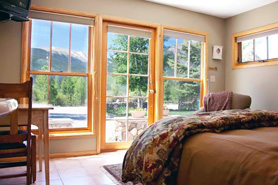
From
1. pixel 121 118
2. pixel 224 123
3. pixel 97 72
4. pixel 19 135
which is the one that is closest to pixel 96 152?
pixel 121 118

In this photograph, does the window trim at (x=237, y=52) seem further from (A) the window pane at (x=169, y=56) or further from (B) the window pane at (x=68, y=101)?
(B) the window pane at (x=68, y=101)

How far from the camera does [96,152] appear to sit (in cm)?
339

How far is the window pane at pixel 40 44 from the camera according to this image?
3.15 meters

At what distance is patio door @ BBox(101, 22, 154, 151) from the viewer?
362cm

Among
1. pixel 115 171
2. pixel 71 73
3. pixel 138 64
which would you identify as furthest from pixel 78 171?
pixel 138 64

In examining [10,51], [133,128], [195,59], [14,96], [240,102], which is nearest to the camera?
[14,96]

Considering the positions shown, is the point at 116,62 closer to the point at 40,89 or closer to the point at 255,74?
the point at 40,89

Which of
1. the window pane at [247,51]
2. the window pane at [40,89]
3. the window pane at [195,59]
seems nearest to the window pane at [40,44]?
the window pane at [40,89]

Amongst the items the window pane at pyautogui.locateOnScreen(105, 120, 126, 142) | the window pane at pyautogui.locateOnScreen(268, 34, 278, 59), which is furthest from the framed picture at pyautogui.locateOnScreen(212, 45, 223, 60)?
the window pane at pyautogui.locateOnScreen(105, 120, 126, 142)

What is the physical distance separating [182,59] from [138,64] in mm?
904

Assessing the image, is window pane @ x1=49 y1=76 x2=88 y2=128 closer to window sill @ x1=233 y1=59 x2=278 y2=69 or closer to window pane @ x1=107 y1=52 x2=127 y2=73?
window pane @ x1=107 y1=52 x2=127 y2=73

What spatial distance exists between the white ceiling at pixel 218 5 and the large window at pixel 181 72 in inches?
18.7

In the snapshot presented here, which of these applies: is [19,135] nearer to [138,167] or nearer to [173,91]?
[138,167]

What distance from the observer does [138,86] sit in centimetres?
385
